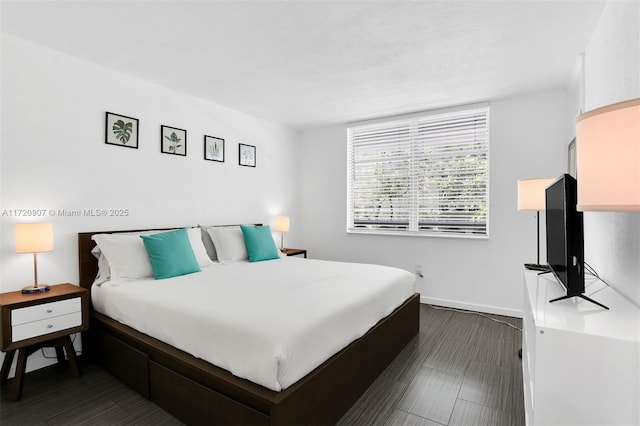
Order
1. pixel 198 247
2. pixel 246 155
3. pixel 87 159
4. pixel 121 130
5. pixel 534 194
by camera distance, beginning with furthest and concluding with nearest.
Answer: pixel 246 155, pixel 198 247, pixel 121 130, pixel 87 159, pixel 534 194

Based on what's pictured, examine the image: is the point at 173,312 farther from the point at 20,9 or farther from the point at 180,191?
the point at 20,9

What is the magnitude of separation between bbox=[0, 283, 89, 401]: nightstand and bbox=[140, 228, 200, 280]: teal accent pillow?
0.54 metres

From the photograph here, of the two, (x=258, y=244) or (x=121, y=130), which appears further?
(x=258, y=244)

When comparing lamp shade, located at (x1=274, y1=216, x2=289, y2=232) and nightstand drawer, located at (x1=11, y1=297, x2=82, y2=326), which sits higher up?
lamp shade, located at (x1=274, y1=216, x2=289, y2=232)

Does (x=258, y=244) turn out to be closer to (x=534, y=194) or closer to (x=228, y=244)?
(x=228, y=244)

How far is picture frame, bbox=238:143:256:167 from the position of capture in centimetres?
454

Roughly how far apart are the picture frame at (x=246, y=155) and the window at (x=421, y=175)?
1465 mm

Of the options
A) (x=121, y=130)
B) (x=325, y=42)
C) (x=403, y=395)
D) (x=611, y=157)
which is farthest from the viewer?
(x=121, y=130)

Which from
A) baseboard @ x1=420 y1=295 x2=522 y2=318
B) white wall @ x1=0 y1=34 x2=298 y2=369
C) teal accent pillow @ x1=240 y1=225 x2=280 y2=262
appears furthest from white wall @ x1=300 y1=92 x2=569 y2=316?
white wall @ x1=0 y1=34 x2=298 y2=369

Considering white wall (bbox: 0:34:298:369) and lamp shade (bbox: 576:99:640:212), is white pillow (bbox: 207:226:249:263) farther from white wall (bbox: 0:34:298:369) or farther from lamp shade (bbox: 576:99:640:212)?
lamp shade (bbox: 576:99:640:212)

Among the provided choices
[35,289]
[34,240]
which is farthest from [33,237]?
[35,289]

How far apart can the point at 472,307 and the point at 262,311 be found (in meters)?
3.17

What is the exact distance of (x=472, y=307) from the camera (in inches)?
163

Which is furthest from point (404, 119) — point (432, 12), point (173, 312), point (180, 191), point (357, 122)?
point (173, 312)
